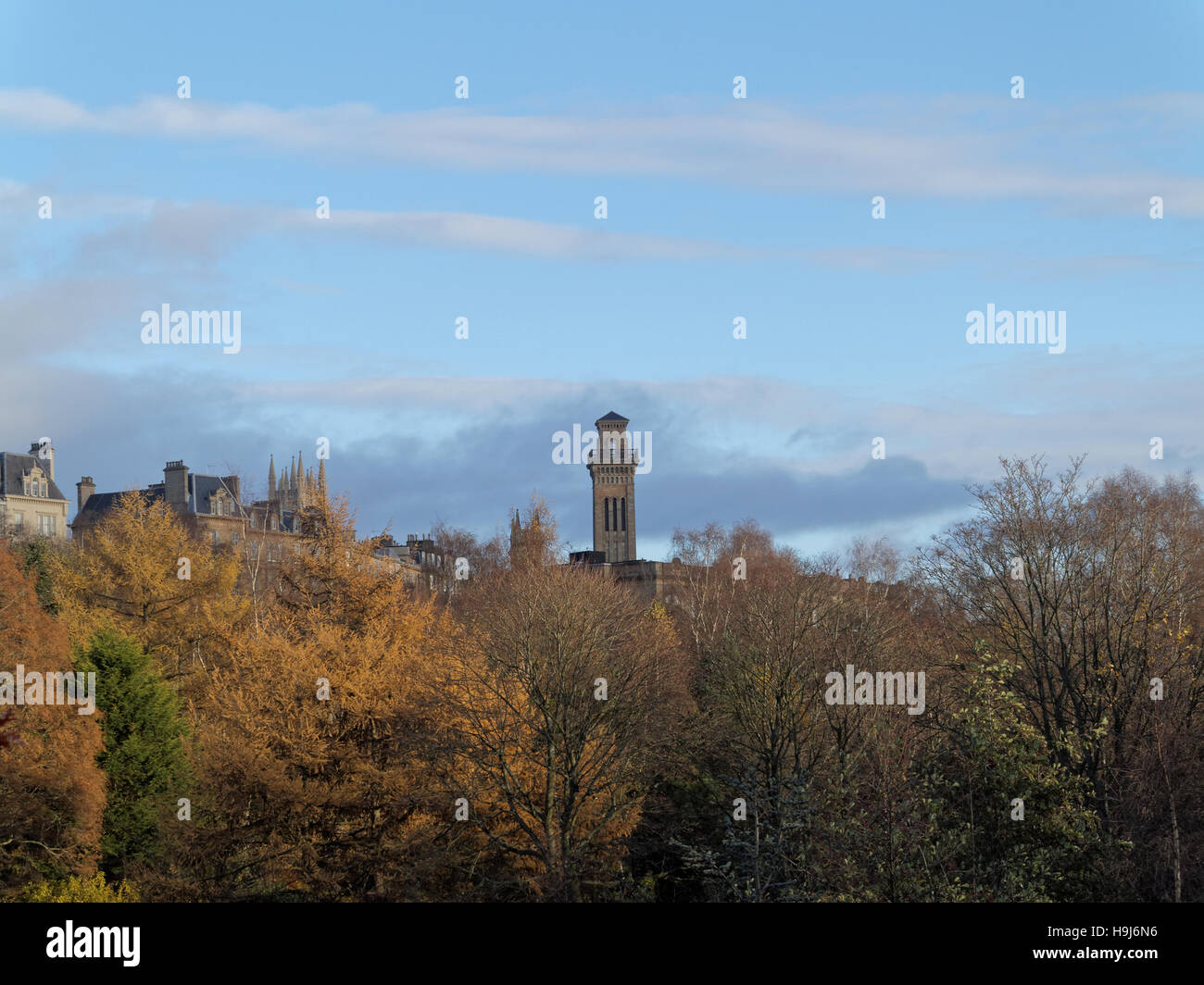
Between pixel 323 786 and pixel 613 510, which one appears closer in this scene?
pixel 323 786

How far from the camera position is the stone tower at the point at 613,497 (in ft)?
563

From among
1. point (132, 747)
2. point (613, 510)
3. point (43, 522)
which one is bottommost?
point (132, 747)

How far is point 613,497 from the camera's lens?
17275 cm

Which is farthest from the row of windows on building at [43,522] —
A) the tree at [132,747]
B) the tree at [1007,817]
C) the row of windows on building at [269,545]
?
the tree at [1007,817]

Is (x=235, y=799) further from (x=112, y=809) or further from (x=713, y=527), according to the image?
(x=713, y=527)

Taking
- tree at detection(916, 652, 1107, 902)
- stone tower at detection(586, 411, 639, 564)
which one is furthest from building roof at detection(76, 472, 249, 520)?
tree at detection(916, 652, 1107, 902)

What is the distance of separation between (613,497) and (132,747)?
13064 centimetres

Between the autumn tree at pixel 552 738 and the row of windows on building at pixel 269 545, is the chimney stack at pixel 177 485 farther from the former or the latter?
the autumn tree at pixel 552 738

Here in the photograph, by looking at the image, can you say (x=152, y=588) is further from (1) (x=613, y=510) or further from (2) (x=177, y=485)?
(1) (x=613, y=510)

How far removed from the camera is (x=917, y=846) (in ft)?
89.4

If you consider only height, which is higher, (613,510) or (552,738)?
(613,510)

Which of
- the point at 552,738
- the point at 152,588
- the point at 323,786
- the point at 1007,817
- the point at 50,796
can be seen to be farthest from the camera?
the point at 152,588

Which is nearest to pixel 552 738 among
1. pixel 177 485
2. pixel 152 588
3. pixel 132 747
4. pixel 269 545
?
pixel 132 747
